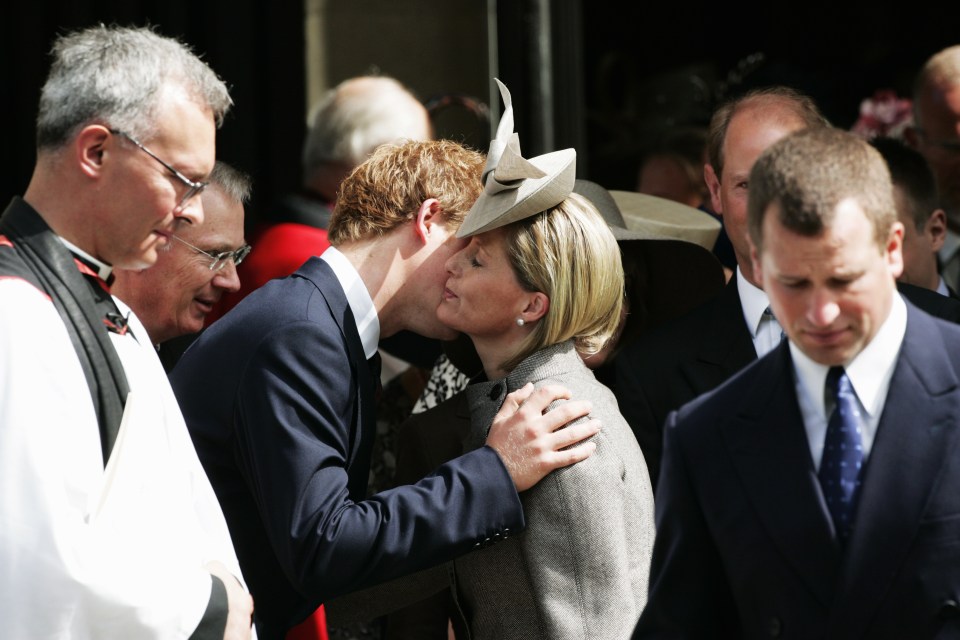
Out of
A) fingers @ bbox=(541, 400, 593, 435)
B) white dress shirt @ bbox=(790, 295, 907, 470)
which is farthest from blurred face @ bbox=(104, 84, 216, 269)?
white dress shirt @ bbox=(790, 295, 907, 470)

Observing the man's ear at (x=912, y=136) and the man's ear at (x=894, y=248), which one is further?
the man's ear at (x=912, y=136)

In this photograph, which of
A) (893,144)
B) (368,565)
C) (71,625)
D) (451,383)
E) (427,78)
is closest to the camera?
(71,625)

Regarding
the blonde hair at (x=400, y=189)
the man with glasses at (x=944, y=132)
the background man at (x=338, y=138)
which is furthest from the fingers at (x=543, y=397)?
the man with glasses at (x=944, y=132)

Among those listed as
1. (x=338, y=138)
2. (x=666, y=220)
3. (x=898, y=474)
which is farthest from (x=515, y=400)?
(x=338, y=138)

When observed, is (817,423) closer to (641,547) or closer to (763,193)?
(763,193)

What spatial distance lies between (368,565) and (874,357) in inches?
40.3

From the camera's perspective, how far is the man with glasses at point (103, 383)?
2145 mm

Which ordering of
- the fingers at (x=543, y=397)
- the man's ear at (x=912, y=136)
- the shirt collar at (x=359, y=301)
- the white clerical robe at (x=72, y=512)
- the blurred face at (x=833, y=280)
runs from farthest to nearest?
the man's ear at (x=912, y=136), the shirt collar at (x=359, y=301), the fingers at (x=543, y=397), the white clerical robe at (x=72, y=512), the blurred face at (x=833, y=280)

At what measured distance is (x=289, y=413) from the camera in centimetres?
259

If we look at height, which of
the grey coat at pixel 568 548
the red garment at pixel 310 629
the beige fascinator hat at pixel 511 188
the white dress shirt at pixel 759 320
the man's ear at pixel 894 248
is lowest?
the red garment at pixel 310 629

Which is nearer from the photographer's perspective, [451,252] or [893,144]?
[451,252]

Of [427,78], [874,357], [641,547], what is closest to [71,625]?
[641,547]

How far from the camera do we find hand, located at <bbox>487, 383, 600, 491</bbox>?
103 inches

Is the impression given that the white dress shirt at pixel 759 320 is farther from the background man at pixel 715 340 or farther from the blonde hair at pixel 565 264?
the blonde hair at pixel 565 264
